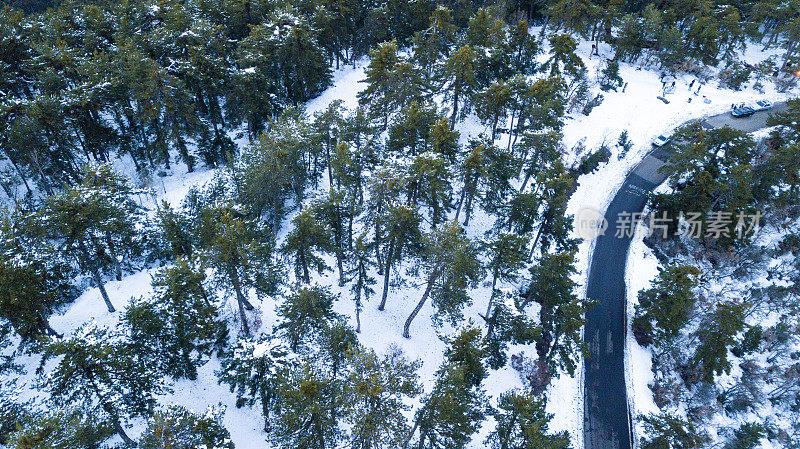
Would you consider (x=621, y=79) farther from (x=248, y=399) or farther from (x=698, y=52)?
(x=248, y=399)

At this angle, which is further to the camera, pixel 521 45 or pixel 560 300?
pixel 521 45

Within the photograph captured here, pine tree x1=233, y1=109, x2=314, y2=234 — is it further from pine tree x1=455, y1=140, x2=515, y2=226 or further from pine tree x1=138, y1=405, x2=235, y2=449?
pine tree x1=138, y1=405, x2=235, y2=449

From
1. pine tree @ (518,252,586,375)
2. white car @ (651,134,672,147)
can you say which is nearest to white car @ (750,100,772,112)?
white car @ (651,134,672,147)

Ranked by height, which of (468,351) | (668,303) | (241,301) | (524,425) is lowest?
(668,303)

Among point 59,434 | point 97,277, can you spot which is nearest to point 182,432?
point 59,434

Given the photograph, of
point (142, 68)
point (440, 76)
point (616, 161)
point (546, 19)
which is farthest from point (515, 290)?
point (546, 19)

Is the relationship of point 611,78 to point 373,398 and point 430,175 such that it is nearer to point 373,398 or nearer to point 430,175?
point 430,175
